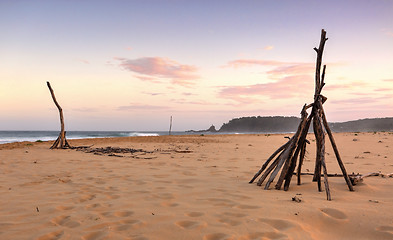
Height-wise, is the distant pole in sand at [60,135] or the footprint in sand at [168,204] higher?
the distant pole in sand at [60,135]

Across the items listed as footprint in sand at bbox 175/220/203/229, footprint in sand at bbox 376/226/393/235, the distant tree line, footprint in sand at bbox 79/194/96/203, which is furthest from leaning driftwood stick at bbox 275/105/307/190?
the distant tree line

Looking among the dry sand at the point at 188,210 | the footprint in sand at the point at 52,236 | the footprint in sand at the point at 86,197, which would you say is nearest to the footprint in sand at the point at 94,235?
the dry sand at the point at 188,210

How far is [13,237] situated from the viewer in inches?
109

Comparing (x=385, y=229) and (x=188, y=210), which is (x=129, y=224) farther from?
(x=385, y=229)

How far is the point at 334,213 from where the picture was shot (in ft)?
10.8

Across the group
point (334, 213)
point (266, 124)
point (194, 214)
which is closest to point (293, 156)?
point (334, 213)

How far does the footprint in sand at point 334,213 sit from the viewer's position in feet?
10.5

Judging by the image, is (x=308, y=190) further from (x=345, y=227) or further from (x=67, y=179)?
(x=67, y=179)

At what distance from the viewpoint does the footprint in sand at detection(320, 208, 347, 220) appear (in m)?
3.20

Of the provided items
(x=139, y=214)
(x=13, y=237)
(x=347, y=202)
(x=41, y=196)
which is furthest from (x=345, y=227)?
(x=41, y=196)

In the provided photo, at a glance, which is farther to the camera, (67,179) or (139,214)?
(67,179)

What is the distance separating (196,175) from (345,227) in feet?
12.7

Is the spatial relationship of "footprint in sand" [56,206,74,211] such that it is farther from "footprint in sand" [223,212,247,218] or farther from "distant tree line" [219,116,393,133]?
"distant tree line" [219,116,393,133]

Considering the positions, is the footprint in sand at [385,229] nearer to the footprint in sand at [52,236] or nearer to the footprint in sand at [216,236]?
the footprint in sand at [216,236]
